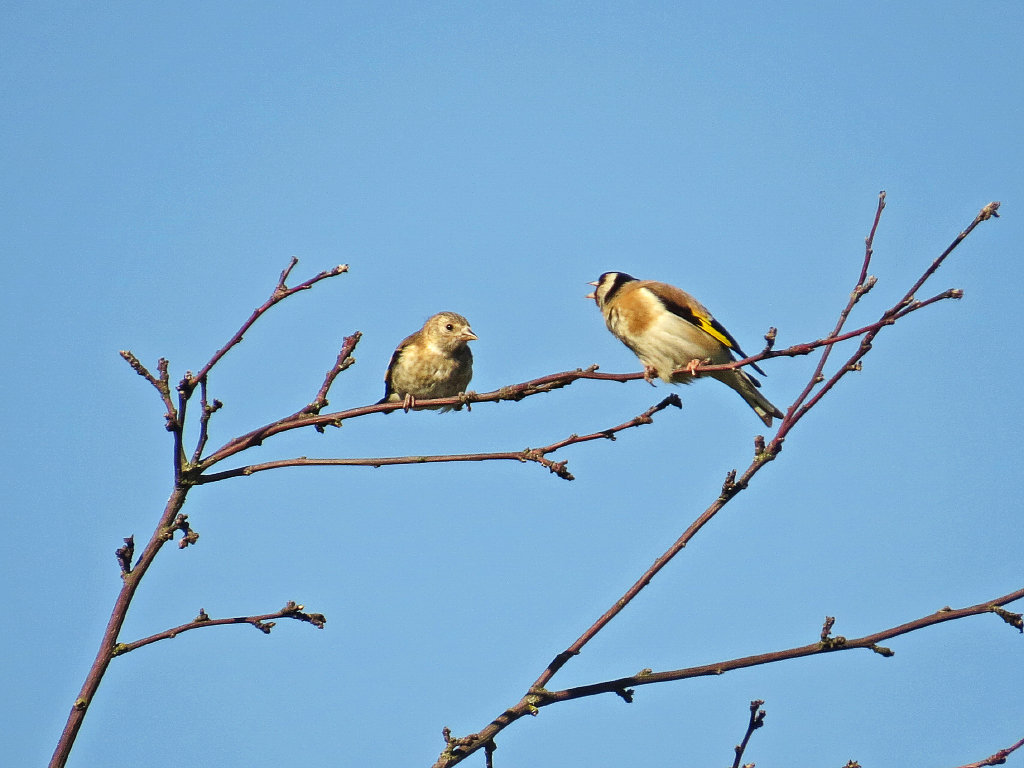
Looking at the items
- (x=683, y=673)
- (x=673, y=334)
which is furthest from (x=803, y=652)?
(x=673, y=334)

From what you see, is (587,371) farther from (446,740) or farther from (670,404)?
(446,740)

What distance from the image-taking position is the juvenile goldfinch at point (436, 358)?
874 centimetres

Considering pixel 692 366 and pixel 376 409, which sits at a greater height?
pixel 692 366

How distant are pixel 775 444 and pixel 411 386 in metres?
5.61

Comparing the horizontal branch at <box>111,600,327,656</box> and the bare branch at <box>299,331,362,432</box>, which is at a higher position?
the bare branch at <box>299,331,362,432</box>

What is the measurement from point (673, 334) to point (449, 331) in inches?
82.9

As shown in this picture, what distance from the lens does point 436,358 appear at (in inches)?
345

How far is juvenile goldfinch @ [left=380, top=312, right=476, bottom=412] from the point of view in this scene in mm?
8742

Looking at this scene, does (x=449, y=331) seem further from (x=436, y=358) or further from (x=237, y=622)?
(x=237, y=622)


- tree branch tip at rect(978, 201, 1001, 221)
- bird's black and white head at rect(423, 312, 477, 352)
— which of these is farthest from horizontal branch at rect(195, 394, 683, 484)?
bird's black and white head at rect(423, 312, 477, 352)

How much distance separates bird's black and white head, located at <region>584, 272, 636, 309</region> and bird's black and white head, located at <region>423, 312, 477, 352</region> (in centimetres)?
106

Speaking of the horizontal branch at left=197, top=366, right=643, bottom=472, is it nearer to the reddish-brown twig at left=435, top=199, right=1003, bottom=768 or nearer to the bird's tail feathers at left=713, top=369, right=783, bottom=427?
the reddish-brown twig at left=435, top=199, right=1003, bottom=768

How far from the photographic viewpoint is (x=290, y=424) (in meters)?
3.67

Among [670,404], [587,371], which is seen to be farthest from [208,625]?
[670,404]
